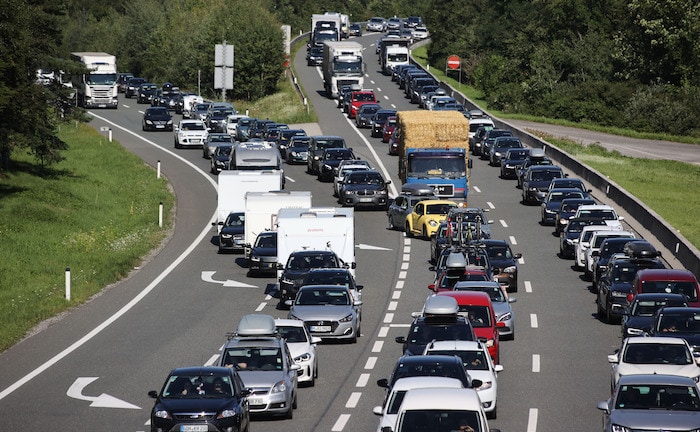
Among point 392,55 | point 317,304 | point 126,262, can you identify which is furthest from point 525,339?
point 392,55

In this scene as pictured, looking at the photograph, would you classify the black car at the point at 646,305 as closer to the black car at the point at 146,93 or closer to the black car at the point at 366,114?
the black car at the point at 366,114

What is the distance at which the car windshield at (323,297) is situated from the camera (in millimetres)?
32438

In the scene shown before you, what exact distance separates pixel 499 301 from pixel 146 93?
7980 cm

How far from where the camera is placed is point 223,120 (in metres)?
86.6

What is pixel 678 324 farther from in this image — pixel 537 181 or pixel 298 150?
pixel 298 150

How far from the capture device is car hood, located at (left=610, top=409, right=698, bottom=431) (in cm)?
2005

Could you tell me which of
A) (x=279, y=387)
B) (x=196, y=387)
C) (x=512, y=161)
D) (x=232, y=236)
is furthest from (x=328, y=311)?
(x=512, y=161)

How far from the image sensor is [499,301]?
3288cm

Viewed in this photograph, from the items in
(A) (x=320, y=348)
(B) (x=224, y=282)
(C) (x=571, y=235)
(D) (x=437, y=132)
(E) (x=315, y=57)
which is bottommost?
(B) (x=224, y=282)

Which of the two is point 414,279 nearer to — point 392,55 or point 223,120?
point 223,120

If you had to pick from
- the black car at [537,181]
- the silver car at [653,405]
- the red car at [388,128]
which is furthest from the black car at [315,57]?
the silver car at [653,405]

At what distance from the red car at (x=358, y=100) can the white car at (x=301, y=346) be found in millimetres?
64667

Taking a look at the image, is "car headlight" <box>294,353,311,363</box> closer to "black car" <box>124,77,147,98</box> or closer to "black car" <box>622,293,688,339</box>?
"black car" <box>622,293,688,339</box>

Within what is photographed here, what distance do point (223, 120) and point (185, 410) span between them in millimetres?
66289
